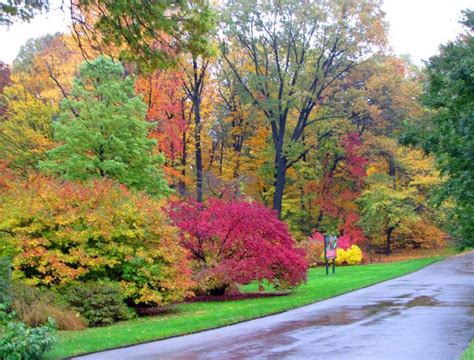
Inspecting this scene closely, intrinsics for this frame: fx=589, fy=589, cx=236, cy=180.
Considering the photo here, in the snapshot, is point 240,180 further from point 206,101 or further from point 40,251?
point 40,251

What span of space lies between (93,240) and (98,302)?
225 centimetres

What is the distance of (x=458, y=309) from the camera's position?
51.2ft

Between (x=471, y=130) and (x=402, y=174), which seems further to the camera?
(x=402, y=174)

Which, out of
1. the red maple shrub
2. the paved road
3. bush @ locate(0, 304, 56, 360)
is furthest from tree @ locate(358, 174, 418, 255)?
bush @ locate(0, 304, 56, 360)

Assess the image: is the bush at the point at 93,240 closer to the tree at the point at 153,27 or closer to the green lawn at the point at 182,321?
the green lawn at the point at 182,321

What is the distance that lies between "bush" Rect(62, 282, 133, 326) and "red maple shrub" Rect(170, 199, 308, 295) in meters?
4.94

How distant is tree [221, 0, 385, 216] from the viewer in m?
37.4

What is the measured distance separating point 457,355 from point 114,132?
715 inches

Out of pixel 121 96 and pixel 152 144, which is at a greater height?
pixel 121 96

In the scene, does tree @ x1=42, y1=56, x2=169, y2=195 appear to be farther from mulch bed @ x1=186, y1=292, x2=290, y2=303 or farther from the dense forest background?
mulch bed @ x1=186, y1=292, x2=290, y2=303

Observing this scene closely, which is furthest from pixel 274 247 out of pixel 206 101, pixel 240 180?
pixel 206 101

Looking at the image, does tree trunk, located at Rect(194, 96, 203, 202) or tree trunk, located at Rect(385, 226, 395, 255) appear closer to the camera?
tree trunk, located at Rect(194, 96, 203, 202)

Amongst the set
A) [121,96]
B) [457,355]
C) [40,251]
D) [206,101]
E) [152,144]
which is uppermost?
[206,101]

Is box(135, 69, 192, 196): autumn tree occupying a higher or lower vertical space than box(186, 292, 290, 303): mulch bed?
higher
